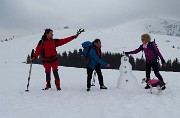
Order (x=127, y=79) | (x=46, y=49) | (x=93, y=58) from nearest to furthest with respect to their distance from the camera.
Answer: (x=127, y=79)
(x=46, y=49)
(x=93, y=58)

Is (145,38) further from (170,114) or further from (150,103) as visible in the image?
(170,114)

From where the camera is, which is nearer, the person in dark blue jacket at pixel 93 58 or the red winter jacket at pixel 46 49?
the red winter jacket at pixel 46 49

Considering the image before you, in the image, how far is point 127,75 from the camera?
35.8 feet

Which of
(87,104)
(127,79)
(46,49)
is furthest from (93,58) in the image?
(87,104)

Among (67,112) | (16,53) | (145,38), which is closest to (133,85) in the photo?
(145,38)

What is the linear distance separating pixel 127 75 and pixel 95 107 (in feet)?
11.2

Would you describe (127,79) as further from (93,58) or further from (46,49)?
(46,49)

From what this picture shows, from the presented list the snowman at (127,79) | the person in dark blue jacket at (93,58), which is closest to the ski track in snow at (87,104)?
the snowman at (127,79)

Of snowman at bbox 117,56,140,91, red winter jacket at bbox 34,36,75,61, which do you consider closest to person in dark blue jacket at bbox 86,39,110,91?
snowman at bbox 117,56,140,91

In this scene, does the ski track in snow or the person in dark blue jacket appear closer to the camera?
the ski track in snow

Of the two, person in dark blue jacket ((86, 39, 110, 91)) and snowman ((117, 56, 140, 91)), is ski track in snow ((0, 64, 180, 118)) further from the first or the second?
person in dark blue jacket ((86, 39, 110, 91))

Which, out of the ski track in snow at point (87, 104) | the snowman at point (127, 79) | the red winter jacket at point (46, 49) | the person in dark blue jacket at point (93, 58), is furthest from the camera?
the person in dark blue jacket at point (93, 58)

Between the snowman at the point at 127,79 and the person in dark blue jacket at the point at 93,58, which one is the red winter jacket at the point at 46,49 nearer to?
the person in dark blue jacket at the point at 93,58

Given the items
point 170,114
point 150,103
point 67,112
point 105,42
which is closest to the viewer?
point 170,114
